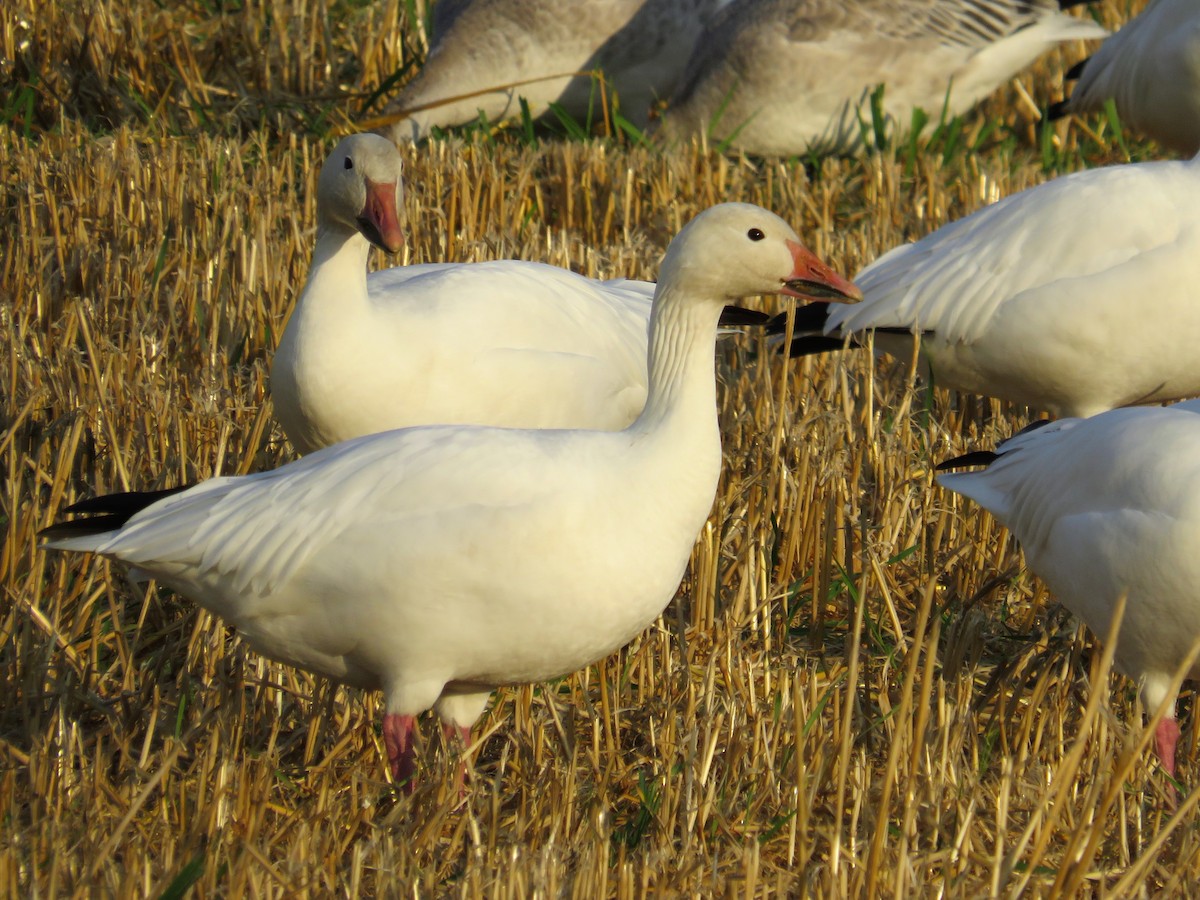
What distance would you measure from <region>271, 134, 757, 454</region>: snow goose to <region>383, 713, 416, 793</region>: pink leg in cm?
96

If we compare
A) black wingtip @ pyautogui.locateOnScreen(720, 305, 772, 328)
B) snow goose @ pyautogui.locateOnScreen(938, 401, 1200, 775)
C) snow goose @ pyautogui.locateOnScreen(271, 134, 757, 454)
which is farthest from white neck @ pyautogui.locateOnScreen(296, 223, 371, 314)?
snow goose @ pyautogui.locateOnScreen(938, 401, 1200, 775)

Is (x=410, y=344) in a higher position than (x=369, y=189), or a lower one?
lower

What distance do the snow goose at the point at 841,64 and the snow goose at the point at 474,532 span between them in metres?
5.30

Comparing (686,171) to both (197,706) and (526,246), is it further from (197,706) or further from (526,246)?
(197,706)

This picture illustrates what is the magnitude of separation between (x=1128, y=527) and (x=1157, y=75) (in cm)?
433

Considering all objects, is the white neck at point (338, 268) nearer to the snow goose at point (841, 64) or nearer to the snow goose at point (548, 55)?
the snow goose at point (548, 55)

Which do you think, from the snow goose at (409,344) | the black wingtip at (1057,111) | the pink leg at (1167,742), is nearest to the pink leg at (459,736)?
the snow goose at (409,344)

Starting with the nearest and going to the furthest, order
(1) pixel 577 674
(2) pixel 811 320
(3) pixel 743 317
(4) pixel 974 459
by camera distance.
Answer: (1) pixel 577 674, (4) pixel 974 459, (3) pixel 743 317, (2) pixel 811 320

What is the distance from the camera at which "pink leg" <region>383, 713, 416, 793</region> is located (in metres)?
3.14

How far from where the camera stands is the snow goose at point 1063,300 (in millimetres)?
4504

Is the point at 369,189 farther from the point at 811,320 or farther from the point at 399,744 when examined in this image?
the point at 811,320

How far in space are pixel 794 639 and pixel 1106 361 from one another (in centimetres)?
126

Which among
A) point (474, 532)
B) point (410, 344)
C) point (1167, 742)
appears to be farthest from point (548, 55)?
point (474, 532)

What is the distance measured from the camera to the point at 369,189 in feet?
13.0
